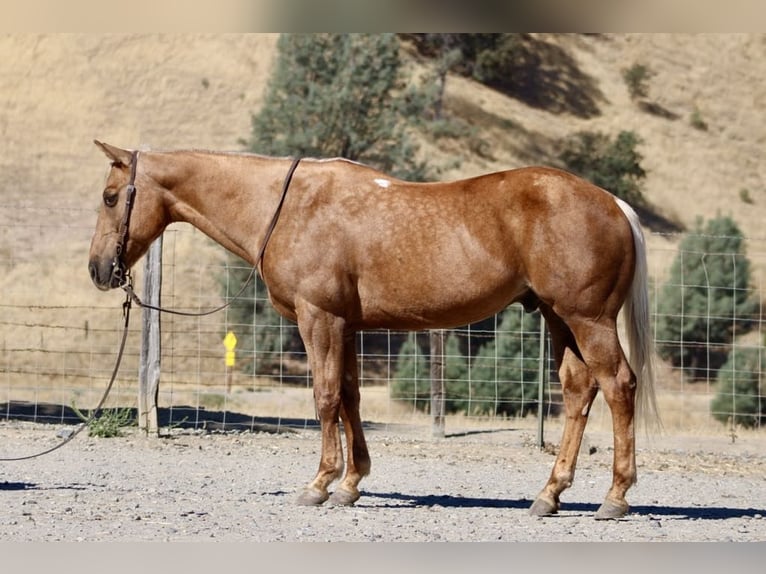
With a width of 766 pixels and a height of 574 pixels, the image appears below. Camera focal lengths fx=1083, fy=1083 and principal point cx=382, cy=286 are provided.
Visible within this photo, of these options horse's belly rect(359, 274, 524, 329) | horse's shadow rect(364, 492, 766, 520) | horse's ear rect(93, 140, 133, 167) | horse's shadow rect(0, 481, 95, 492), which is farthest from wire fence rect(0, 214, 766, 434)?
horse's belly rect(359, 274, 524, 329)

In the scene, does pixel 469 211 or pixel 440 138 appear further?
pixel 440 138

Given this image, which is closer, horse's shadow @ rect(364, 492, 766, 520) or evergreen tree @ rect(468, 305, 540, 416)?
horse's shadow @ rect(364, 492, 766, 520)

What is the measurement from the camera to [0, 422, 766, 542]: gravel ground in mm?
5820

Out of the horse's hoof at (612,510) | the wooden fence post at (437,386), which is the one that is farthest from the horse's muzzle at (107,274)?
the wooden fence post at (437,386)

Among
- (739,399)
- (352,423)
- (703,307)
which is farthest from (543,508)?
(703,307)

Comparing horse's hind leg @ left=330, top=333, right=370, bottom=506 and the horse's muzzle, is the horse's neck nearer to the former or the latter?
the horse's muzzle

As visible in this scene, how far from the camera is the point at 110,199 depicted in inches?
274

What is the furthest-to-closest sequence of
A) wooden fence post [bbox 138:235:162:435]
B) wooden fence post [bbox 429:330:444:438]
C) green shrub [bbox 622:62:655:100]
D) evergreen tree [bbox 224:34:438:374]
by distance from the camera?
1. green shrub [bbox 622:62:655:100]
2. evergreen tree [bbox 224:34:438:374]
3. wooden fence post [bbox 429:330:444:438]
4. wooden fence post [bbox 138:235:162:435]

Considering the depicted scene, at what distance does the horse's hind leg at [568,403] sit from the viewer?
6.66m

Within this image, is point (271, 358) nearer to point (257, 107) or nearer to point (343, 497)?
point (257, 107)

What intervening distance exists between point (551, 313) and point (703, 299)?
18.2m

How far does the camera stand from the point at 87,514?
6129 mm

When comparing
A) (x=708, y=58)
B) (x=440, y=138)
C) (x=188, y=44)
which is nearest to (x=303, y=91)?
(x=440, y=138)

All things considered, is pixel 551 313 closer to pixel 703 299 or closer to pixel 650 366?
pixel 650 366
